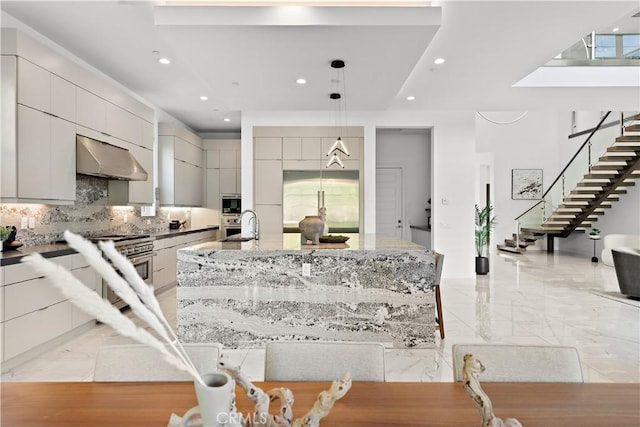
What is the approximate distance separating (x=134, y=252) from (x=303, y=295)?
2.53 meters

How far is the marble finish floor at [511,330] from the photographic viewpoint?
3.10 metres

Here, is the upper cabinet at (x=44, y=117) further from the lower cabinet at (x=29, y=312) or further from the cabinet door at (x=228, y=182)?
the cabinet door at (x=228, y=182)

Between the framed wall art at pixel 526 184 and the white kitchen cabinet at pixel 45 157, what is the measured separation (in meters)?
11.9

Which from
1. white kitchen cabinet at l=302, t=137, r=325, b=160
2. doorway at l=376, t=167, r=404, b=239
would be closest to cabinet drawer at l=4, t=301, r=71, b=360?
white kitchen cabinet at l=302, t=137, r=325, b=160

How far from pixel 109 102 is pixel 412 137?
6005mm

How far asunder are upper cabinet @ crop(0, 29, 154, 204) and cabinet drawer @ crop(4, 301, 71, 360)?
102cm

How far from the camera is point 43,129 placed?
3.68 meters

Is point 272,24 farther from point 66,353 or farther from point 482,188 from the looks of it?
point 482,188

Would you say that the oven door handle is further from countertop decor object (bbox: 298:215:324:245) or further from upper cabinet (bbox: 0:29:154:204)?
countertop decor object (bbox: 298:215:324:245)

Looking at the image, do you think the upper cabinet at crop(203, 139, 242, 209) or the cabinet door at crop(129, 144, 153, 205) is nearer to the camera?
the cabinet door at crop(129, 144, 153, 205)

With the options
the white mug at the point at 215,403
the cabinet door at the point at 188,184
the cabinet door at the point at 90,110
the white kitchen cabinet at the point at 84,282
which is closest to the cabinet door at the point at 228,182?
the cabinet door at the point at 188,184

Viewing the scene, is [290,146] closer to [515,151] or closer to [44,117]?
[44,117]

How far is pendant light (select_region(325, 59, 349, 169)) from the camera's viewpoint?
14.6 ft

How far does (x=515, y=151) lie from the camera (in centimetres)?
1223
